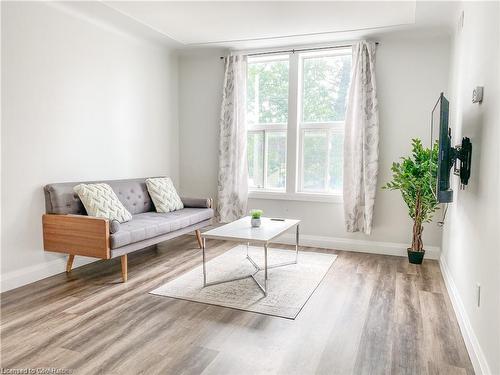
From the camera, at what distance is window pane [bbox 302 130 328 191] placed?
480cm

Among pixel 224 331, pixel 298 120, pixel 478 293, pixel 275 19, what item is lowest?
pixel 224 331

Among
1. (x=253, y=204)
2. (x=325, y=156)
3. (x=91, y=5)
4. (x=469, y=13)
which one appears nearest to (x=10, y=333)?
(x=91, y=5)

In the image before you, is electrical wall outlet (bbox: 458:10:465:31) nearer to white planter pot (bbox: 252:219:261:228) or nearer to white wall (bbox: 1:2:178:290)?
white planter pot (bbox: 252:219:261:228)

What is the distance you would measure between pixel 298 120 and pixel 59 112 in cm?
283

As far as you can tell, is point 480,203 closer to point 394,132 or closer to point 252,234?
point 252,234

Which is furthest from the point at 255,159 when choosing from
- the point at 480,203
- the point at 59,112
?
the point at 480,203

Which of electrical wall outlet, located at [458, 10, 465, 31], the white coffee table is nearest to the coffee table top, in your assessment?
the white coffee table

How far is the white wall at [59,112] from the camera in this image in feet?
10.4

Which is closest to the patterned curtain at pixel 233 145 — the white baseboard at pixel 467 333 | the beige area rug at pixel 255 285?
the beige area rug at pixel 255 285

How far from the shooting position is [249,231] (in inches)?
131

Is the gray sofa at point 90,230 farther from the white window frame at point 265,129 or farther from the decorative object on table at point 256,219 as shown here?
the white window frame at point 265,129

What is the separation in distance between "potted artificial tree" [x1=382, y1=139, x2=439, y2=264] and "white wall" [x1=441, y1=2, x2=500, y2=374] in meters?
0.62

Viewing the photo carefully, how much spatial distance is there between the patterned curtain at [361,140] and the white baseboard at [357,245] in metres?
0.24

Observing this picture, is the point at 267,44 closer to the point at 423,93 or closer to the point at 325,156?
the point at 325,156
